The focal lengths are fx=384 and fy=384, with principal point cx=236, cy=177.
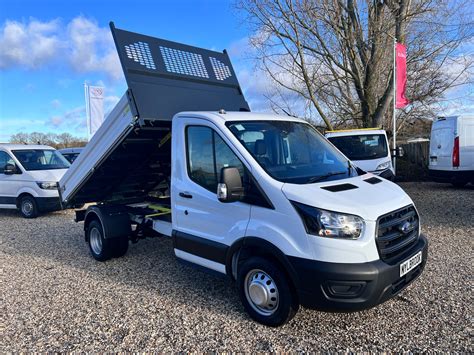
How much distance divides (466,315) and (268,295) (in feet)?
6.70

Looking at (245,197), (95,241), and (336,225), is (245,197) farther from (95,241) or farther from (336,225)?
(95,241)

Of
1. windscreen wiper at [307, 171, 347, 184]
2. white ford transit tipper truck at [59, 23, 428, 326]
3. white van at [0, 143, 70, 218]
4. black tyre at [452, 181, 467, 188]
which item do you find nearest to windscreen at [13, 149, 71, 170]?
white van at [0, 143, 70, 218]

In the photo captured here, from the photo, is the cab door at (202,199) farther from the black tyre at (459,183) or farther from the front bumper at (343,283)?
the black tyre at (459,183)

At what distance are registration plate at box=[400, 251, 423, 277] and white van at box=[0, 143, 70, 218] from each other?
9.53m

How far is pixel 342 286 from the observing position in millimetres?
3346

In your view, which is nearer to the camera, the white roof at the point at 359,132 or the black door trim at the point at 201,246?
the black door trim at the point at 201,246

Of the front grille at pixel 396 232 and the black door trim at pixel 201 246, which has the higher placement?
the front grille at pixel 396 232

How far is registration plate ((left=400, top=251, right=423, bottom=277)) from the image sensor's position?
359cm

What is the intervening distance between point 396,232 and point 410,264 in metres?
0.35

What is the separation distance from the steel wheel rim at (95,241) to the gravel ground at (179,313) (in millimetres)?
250

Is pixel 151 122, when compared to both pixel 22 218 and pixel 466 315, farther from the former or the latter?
pixel 22 218

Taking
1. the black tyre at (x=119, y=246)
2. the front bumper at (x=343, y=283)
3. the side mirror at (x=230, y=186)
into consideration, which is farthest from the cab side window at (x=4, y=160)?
the front bumper at (x=343, y=283)

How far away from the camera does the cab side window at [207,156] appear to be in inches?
165

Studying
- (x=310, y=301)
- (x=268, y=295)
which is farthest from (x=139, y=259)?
(x=310, y=301)
